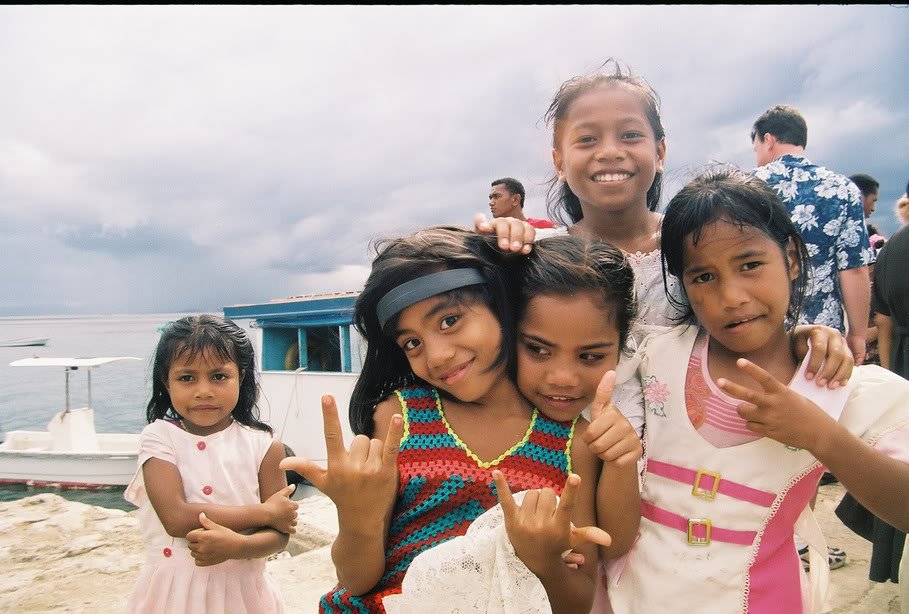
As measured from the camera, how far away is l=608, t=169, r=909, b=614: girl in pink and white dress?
49.8 inches

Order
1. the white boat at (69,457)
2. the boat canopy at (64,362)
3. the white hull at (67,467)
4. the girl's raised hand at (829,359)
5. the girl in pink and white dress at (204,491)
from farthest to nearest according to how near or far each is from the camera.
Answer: the white hull at (67,467) < the white boat at (69,457) < the boat canopy at (64,362) < the girl in pink and white dress at (204,491) < the girl's raised hand at (829,359)

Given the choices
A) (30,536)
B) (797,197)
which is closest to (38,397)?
(30,536)

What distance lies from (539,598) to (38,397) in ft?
108

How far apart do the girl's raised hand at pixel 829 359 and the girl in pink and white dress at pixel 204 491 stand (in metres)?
1.73

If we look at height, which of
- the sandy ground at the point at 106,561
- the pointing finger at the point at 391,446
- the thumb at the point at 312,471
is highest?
the pointing finger at the point at 391,446

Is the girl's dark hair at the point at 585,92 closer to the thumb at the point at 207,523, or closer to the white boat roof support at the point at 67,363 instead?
the thumb at the point at 207,523

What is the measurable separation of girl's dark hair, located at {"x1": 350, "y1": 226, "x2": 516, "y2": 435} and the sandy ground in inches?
93.8

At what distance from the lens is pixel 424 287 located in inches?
55.1

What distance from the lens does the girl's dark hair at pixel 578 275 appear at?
1.46 metres

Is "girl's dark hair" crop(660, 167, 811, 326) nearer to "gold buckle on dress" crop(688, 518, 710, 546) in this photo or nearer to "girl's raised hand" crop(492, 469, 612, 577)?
"gold buckle on dress" crop(688, 518, 710, 546)

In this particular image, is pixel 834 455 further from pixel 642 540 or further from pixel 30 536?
pixel 30 536

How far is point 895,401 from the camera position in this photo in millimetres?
1318

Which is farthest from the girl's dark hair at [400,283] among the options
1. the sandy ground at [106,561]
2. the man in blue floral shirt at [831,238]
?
the sandy ground at [106,561]

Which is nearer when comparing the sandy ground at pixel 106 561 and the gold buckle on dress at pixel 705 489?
the gold buckle on dress at pixel 705 489
